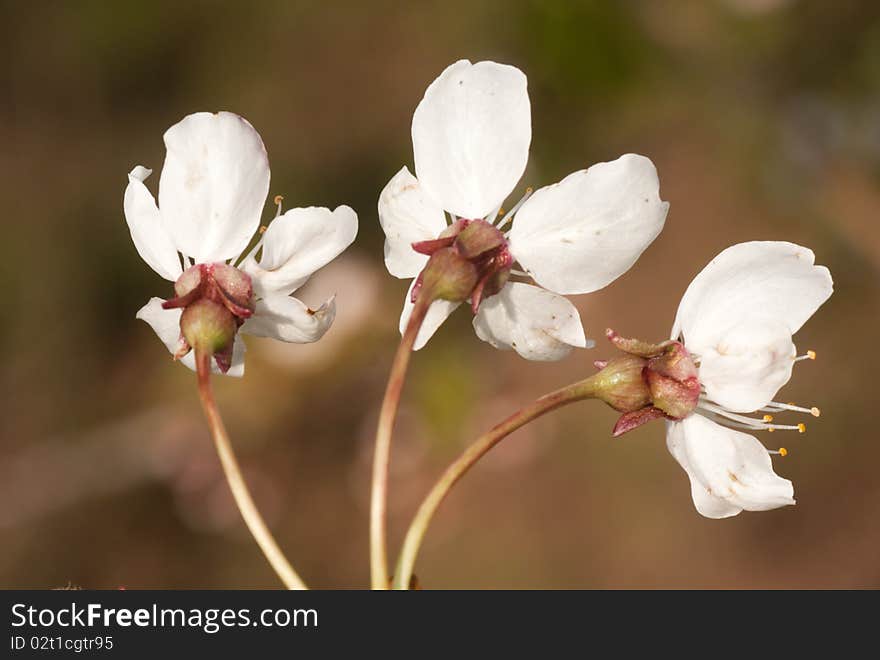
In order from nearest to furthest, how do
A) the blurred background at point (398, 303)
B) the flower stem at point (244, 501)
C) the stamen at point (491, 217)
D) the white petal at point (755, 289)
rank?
the flower stem at point (244, 501), the white petal at point (755, 289), the stamen at point (491, 217), the blurred background at point (398, 303)

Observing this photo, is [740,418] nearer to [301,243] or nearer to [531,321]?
[531,321]

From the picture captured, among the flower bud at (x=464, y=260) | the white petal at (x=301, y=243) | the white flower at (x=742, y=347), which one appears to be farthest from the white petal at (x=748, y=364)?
the white petal at (x=301, y=243)

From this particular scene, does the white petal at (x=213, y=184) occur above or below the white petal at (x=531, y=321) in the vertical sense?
above

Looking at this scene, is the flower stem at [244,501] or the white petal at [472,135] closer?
the flower stem at [244,501]

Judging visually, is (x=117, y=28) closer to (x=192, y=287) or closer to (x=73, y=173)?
(x=73, y=173)

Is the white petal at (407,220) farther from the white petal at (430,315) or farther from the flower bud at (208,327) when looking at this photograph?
the flower bud at (208,327)

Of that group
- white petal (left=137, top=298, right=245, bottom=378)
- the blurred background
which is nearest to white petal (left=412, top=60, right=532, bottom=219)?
white petal (left=137, top=298, right=245, bottom=378)

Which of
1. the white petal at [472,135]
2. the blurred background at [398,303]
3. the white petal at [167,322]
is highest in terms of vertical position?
the blurred background at [398,303]

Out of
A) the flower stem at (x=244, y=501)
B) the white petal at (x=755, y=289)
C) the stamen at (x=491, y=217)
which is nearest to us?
the flower stem at (x=244, y=501)

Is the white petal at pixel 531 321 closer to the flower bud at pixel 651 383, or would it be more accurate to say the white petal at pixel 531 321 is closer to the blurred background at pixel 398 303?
the flower bud at pixel 651 383
